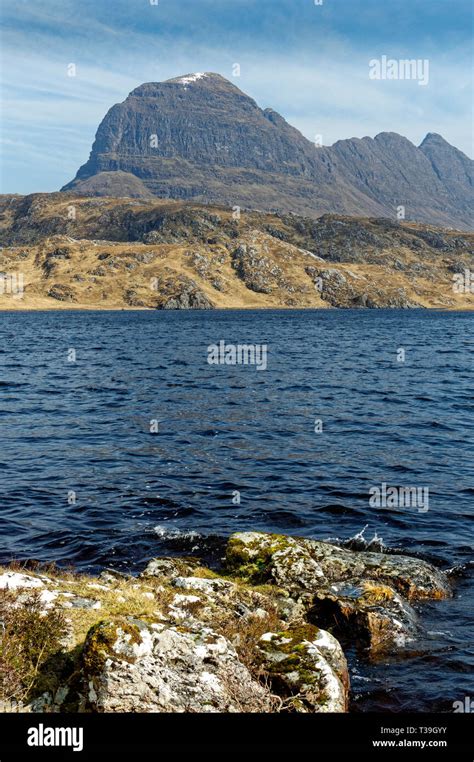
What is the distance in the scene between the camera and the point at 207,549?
61.8 feet

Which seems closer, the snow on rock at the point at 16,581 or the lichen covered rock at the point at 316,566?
the snow on rock at the point at 16,581

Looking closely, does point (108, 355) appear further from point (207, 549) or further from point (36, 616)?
point (36, 616)

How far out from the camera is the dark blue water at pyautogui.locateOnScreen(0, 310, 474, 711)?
1770 centimetres

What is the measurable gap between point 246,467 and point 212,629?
16.2 meters

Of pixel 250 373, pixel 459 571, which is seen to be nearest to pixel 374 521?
pixel 459 571

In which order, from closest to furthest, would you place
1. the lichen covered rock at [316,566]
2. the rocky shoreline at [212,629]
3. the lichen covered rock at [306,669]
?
the rocky shoreline at [212,629] < the lichen covered rock at [306,669] < the lichen covered rock at [316,566]

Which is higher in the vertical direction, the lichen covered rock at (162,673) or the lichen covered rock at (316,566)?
the lichen covered rock at (162,673)

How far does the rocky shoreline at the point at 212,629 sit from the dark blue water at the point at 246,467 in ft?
4.40

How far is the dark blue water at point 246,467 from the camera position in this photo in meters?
17.7

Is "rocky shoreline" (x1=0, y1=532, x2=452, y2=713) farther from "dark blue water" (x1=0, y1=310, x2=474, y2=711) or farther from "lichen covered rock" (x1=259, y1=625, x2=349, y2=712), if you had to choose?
"dark blue water" (x1=0, y1=310, x2=474, y2=711)

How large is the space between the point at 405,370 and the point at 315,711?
5264 cm

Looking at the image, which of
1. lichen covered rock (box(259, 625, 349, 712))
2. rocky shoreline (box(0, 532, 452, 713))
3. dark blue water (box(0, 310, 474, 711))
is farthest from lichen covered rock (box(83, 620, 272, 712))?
dark blue water (box(0, 310, 474, 711))

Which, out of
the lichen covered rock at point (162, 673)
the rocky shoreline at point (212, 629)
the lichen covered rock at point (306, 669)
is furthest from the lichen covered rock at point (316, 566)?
the lichen covered rock at point (162, 673)

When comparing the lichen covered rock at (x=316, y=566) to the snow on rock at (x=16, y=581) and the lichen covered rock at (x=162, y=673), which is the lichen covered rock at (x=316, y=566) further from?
the lichen covered rock at (x=162, y=673)
